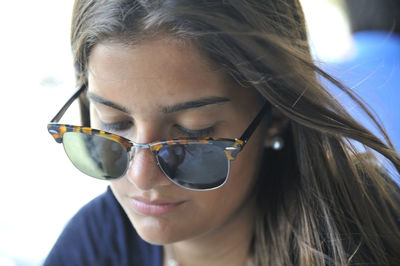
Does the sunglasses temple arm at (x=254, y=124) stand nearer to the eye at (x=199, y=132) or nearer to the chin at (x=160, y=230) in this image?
the eye at (x=199, y=132)

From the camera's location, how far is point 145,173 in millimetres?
1174

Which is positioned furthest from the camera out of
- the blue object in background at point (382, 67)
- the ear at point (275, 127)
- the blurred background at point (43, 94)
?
the blurred background at point (43, 94)

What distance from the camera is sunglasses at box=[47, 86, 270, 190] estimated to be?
1121mm

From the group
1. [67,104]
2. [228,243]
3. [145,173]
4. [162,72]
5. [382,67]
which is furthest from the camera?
[382,67]

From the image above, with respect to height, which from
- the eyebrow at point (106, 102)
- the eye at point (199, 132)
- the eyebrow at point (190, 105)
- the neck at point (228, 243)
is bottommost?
the neck at point (228, 243)

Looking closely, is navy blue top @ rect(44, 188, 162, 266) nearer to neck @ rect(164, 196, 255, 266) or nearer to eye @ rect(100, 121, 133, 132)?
neck @ rect(164, 196, 255, 266)

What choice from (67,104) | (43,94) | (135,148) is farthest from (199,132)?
(43,94)

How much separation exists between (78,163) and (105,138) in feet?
0.52

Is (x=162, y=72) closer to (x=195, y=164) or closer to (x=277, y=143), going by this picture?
(x=195, y=164)

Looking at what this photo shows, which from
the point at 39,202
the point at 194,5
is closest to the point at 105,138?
the point at 194,5

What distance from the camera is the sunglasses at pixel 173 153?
112 cm

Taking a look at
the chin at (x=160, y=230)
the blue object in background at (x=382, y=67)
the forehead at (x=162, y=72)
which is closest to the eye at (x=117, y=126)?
the forehead at (x=162, y=72)

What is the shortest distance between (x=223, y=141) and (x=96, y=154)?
35 cm

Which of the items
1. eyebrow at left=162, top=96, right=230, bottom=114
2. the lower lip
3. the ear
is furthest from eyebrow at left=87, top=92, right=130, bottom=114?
the ear
